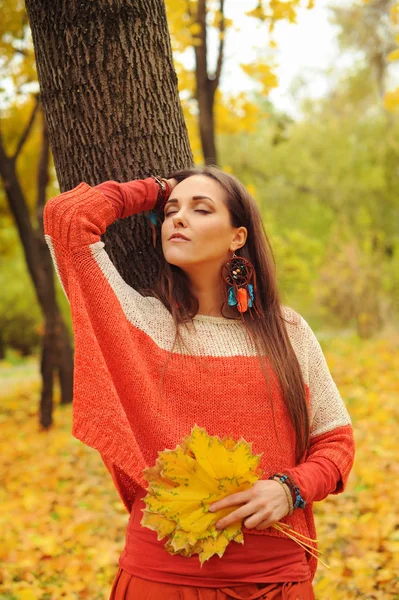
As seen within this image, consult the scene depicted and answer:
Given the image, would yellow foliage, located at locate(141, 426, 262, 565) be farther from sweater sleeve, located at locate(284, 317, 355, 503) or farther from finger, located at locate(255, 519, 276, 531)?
sweater sleeve, located at locate(284, 317, 355, 503)

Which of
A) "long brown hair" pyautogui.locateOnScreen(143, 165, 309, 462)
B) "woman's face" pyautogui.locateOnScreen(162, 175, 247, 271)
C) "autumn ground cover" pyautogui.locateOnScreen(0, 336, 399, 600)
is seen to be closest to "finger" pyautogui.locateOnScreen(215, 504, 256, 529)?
"long brown hair" pyautogui.locateOnScreen(143, 165, 309, 462)

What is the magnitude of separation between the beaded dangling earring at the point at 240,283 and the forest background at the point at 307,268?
0.69 metres

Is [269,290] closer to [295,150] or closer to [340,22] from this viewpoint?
[340,22]

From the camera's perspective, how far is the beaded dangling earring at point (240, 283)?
2.01 metres

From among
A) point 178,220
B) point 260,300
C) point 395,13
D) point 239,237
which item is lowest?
point 260,300

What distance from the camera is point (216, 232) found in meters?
2.01

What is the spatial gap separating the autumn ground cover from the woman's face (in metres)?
1.97

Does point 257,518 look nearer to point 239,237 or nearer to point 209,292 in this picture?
point 209,292

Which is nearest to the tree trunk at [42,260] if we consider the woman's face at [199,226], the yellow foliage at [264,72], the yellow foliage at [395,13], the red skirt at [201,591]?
the yellow foliage at [264,72]

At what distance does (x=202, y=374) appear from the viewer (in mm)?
1900

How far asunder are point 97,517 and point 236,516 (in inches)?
122

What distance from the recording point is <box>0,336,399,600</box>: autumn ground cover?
3314 mm

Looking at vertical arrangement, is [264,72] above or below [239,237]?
below

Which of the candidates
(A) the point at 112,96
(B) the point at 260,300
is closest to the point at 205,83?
(A) the point at 112,96
